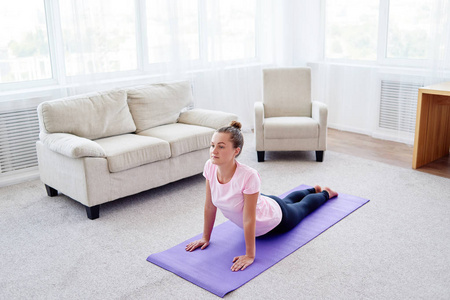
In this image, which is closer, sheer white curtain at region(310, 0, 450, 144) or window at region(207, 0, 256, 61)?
sheer white curtain at region(310, 0, 450, 144)

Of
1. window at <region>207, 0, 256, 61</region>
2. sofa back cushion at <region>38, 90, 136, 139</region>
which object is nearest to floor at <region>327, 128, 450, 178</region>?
window at <region>207, 0, 256, 61</region>

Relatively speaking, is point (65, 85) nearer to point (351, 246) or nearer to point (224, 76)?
point (224, 76)

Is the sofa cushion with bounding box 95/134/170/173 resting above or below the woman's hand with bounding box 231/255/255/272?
above

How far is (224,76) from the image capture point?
531 cm

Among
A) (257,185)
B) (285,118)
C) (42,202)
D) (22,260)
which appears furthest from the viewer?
(285,118)

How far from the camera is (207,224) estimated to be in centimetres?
276

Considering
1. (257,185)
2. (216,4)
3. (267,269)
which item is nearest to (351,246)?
(267,269)

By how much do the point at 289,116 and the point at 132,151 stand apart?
1.85 m

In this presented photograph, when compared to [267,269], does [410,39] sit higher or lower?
higher

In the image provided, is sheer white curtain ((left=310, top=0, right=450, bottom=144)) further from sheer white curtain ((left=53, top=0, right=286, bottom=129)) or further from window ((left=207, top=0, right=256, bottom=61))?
window ((left=207, top=0, right=256, bottom=61))

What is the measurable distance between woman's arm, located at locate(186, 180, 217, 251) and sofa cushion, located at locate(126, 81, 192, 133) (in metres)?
1.52

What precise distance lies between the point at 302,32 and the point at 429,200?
295 cm

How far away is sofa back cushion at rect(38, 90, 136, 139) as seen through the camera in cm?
351

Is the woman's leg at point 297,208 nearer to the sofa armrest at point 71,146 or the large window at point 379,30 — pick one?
the sofa armrest at point 71,146
